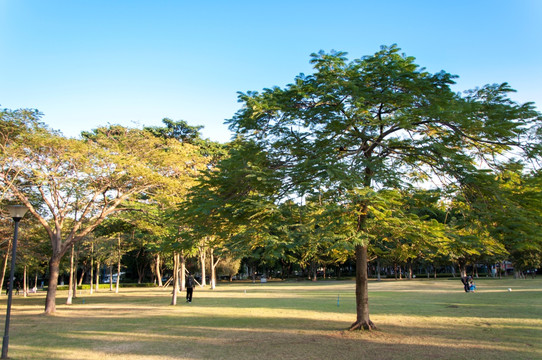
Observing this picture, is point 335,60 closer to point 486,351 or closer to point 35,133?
point 486,351

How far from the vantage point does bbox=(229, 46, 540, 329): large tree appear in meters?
10.2

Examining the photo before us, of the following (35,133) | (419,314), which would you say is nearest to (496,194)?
(419,314)

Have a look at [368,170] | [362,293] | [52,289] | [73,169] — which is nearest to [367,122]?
[368,170]

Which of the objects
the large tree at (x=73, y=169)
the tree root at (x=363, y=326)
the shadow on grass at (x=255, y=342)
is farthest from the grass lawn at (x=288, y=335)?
the large tree at (x=73, y=169)

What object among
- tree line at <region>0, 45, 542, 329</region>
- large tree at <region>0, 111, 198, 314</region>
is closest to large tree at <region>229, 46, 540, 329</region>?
tree line at <region>0, 45, 542, 329</region>

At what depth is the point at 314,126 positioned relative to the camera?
11.8 metres

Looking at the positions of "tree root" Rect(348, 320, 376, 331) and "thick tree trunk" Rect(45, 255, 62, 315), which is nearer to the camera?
"tree root" Rect(348, 320, 376, 331)

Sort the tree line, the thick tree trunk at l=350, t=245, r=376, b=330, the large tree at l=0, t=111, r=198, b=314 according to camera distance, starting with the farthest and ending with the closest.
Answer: the large tree at l=0, t=111, r=198, b=314 < the thick tree trunk at l=350, t=245, r=376, b=330 < the tree line

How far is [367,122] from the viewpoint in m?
11.1

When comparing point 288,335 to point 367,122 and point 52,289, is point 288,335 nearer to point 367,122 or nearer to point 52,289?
point 367,122

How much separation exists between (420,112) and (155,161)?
52.2ft

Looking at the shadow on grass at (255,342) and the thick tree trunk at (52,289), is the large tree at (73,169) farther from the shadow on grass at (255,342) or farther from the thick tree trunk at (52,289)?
the shadow on grass at (255,342)

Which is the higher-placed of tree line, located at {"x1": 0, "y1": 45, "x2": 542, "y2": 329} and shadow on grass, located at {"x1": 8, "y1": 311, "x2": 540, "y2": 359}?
tree line, located at {"x1": 0, "y1": 45, "x2": 542, "y2": 329}

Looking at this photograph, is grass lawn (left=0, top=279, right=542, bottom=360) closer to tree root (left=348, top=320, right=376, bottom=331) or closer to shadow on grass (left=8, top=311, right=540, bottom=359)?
shadow on grass (left=8, top=311, right=540, bottom=359)
